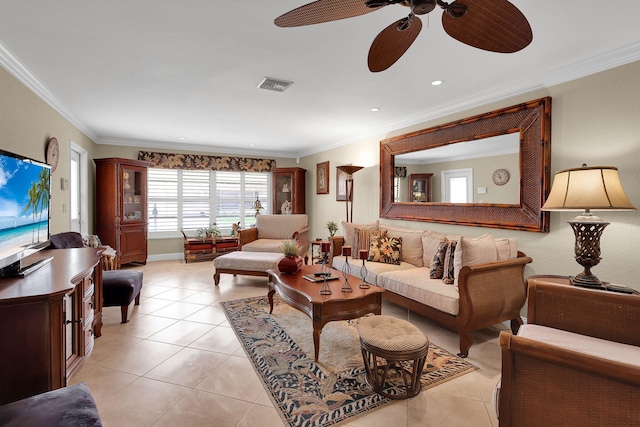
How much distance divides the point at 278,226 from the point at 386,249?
Result: 2384 millimetres

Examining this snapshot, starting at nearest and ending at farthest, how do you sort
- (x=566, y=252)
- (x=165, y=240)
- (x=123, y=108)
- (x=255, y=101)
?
(x=566, y=252) → (x=255, y=101) → (x=123, y=108) → (x=165, y=240)

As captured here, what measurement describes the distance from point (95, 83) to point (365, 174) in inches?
148

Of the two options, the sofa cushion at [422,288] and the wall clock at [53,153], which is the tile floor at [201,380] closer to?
the sofa cushion at [422,288]

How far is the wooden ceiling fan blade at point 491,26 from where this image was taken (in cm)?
128

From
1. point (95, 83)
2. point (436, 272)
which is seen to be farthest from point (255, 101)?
point (436, 272)

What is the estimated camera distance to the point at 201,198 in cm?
681

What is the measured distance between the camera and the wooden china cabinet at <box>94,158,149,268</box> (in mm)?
5348

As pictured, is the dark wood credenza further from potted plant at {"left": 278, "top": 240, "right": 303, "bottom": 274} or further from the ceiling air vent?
the ceiling air vent

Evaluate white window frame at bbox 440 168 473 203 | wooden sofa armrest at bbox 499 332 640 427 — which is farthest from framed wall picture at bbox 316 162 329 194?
wooden sofa armrest at bbox 499 332 640 427

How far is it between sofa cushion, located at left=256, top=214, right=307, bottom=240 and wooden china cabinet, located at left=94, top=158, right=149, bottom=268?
2.22 m

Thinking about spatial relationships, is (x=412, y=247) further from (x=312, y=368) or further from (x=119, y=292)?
(x=119, y=292)

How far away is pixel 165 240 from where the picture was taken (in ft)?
21.2

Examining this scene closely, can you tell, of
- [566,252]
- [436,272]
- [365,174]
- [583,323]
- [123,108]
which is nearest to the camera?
[583,323]

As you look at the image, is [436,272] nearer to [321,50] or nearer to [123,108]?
[321,50]
